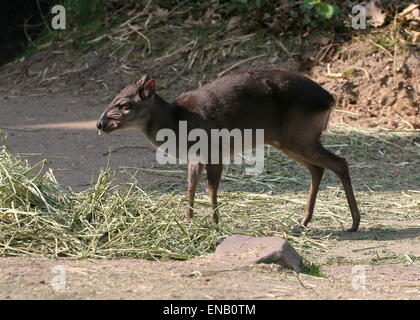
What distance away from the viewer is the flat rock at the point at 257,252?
494 centimetres

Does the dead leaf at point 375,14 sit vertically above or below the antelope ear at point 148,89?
above

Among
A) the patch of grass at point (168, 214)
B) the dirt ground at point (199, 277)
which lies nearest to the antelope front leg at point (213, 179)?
the patch of grass at point (168, 214)

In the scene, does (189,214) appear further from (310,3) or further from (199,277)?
(310,3)

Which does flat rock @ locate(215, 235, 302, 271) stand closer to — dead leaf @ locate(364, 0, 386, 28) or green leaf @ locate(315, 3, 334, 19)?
green leaf @ locate(315, 3, 334, 19)

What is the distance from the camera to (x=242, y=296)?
4.30m

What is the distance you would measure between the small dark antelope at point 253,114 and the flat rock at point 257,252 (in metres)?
1.19

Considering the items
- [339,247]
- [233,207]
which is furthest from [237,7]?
[339,247]

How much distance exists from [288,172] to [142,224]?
2.86 metres

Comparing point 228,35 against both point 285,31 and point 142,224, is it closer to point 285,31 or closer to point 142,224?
point 285,31

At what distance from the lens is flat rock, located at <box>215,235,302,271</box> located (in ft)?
16.2

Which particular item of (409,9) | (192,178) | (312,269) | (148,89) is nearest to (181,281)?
(312,269)

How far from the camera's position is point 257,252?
16.5 ft

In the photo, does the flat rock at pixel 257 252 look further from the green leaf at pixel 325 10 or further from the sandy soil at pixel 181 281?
the green leaf at pixel 325 10

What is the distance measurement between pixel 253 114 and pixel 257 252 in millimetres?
1635
